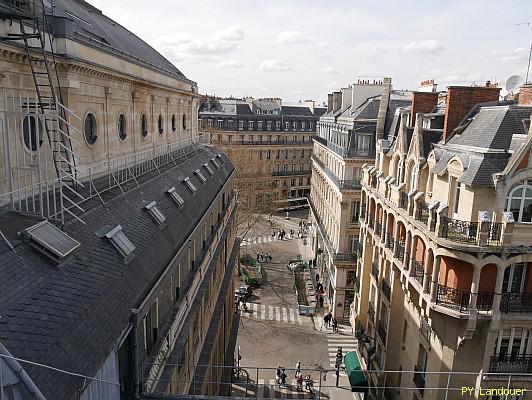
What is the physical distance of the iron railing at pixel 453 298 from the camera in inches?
715

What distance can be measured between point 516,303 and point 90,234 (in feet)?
54.4

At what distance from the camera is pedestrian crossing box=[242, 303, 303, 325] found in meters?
39.5

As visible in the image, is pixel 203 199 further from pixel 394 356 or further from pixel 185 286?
pixel 394 356

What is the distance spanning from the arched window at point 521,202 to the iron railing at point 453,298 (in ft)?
12.0

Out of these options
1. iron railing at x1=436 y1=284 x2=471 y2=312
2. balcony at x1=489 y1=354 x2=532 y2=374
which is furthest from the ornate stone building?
balcony at x1=489 y1=354 x2=532 y2=374

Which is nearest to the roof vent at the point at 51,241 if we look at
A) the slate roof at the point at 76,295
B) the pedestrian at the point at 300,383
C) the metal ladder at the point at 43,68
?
the slate roof at the point at 76,295

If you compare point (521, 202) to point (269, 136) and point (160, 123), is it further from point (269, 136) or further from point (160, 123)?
point (269, 136)

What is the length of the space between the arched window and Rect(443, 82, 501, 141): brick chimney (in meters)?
5.55

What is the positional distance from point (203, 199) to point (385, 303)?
1292 cm

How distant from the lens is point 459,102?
22547mm

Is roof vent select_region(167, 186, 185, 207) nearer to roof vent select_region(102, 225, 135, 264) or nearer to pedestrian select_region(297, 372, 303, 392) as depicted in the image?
roof vent select_region(102, 225, 135, 264)

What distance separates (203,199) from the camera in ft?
77.3

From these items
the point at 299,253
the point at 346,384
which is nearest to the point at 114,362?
the point at 346,384

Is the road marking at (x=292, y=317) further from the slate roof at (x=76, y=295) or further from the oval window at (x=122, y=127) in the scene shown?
the slate roof at (x=76, y=295)
